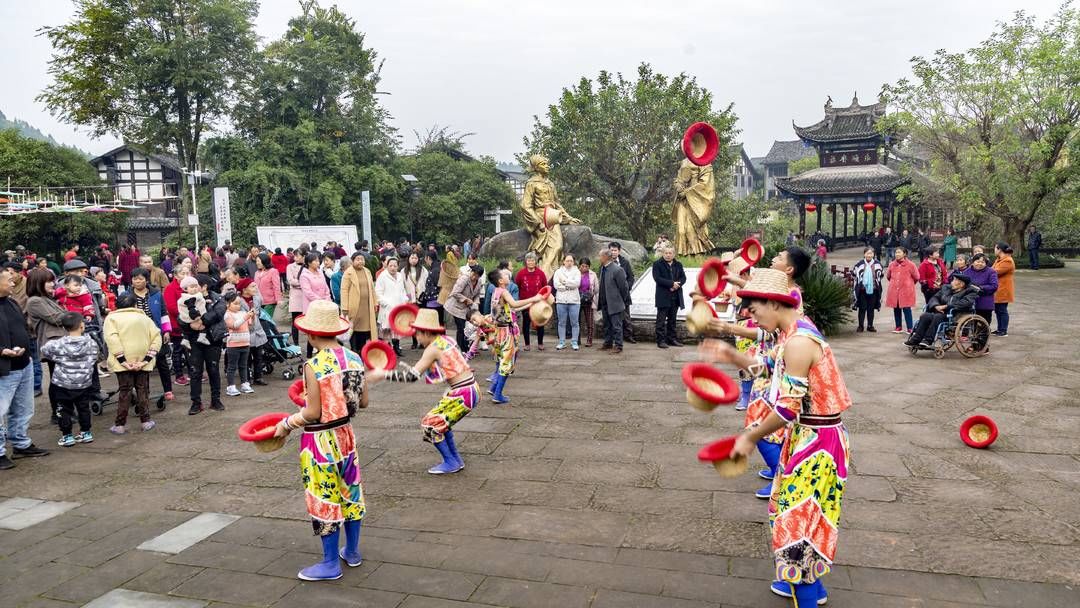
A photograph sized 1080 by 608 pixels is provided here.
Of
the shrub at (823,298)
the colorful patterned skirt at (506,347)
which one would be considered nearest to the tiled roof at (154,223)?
the shrub at (823,298)

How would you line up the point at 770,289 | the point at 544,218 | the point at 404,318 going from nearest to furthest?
the point at 770,289 < the point at 404,318 < the point at 544,218

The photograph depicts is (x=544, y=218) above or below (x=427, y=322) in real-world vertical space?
above

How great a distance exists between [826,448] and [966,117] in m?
23.5

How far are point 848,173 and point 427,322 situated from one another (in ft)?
114

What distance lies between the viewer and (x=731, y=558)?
4.19 m

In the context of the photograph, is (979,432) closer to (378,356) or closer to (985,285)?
(985,285)

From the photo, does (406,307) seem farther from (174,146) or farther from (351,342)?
(174,146)

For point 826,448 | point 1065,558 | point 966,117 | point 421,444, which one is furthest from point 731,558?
point 966,117

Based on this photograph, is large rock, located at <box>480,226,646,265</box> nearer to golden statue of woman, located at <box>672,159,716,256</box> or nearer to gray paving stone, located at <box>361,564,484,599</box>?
golden statue of woman, located at <box>672,159,716,256</box>

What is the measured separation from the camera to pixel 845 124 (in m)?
37.5

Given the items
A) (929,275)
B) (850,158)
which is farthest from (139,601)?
(850,158)

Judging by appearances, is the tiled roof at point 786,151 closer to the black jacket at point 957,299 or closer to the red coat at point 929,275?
the red coat at point 929,275

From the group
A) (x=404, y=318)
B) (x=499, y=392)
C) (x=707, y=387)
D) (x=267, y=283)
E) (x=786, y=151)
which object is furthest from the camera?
(x=786, y=151)

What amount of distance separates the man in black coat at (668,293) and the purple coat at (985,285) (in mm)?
A: 4118
